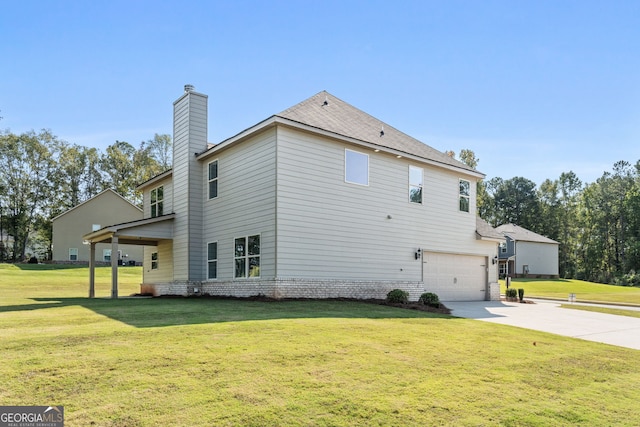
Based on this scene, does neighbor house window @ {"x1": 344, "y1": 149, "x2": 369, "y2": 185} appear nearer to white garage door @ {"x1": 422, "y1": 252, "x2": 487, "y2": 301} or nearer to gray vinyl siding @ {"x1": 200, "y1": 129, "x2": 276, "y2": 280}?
gray vinyl siding @ {"x1": 200, "y1": 129, "x2": 276, "y2": 280}

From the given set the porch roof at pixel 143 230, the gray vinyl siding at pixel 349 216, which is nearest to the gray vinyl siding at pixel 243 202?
the gray vinyl siding at pixel 349 216

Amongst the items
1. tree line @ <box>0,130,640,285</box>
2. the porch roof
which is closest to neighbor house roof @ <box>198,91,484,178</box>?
the porch roof

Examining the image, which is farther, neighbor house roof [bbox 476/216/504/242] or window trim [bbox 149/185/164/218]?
window trim [bbox 149/185/164/218]

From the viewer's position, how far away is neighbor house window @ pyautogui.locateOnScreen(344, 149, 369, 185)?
16.5 meters

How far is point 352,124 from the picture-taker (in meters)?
17.8

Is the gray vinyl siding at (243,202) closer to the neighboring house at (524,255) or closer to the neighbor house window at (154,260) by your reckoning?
the neighbor house window at (154,260)

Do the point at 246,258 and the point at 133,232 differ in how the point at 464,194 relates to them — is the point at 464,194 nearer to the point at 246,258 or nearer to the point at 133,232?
the point at 246,258

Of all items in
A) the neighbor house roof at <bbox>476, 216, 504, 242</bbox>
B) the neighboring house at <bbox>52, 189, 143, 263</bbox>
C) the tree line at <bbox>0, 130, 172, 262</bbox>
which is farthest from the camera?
the tree line at <bbox>0, 130, 172, 262</bbox>

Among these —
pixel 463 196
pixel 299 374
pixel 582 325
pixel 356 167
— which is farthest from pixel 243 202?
pixel 299 374

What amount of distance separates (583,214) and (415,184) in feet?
191

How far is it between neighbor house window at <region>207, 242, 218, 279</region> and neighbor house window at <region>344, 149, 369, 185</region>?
223 inches

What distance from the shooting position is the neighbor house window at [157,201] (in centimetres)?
2259

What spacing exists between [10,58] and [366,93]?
567 inches

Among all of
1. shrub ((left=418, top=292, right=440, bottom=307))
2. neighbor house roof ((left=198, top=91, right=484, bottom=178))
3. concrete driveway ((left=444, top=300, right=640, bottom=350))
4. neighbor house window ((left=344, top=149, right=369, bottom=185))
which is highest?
neighbor house roof ((left=198, top=91, right=484, bottom=178))
